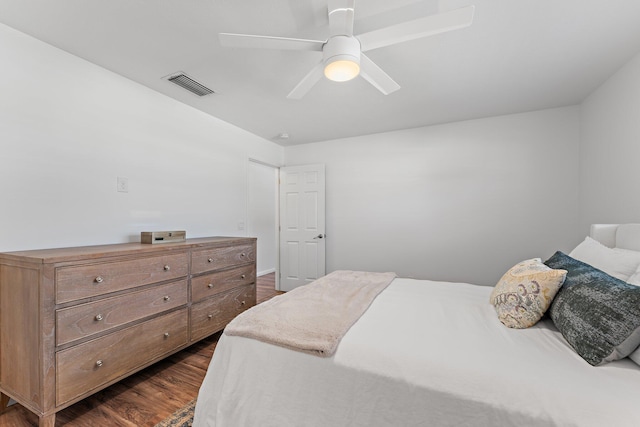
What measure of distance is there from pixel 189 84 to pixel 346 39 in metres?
1.66

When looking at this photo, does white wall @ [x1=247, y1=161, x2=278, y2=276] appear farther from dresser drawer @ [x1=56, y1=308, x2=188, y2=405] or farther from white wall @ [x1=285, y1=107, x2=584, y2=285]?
dresser drawer @ [x1=56, y1=308, x2=188, y2=405]

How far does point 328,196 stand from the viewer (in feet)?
14.2

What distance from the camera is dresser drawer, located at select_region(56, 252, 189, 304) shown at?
5.11ft

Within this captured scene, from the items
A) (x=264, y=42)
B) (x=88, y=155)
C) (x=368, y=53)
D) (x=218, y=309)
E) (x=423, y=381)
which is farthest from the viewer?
(x=218, y=309)


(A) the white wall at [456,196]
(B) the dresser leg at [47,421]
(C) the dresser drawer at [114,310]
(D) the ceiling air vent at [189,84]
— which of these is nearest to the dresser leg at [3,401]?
(B) the dresser leg at [47,421]

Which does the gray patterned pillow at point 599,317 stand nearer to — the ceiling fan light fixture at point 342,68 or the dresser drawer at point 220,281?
the ceiling fan light fixture at point 342,68

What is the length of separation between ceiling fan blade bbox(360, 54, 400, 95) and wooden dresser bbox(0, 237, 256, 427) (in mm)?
1904

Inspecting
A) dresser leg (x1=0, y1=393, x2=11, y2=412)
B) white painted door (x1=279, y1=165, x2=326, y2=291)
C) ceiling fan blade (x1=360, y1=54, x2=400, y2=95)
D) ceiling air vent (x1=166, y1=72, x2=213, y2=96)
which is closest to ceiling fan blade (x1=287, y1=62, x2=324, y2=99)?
ceiling fan blade (x1=360, y1=54, x2=400, y2=95)

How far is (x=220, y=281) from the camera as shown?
262 cm

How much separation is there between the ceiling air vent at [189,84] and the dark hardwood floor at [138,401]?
Answer: 244 centimetres

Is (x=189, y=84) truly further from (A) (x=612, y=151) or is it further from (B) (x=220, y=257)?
(A) (x=612, y=151)

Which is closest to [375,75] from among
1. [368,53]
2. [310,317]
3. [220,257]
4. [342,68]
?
[342,68]

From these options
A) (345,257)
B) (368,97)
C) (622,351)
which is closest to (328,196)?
(345,257)

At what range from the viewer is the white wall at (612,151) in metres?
2.14
